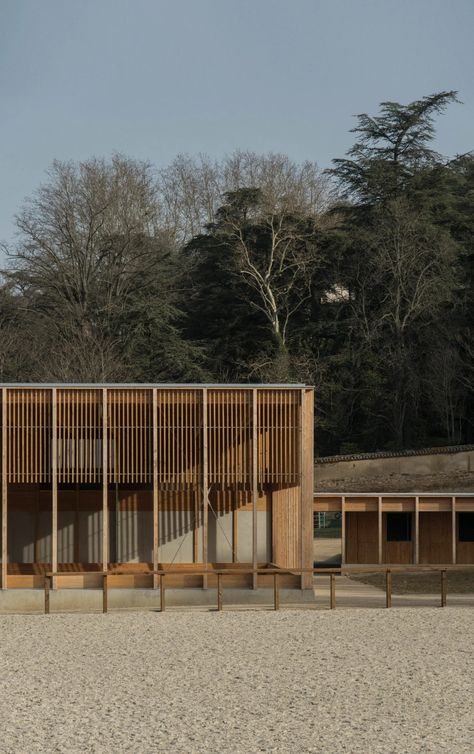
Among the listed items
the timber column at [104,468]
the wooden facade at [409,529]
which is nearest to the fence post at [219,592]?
A: the timber column at [104,468]

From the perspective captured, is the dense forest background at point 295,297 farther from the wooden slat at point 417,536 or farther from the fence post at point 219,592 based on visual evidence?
the fence post at point 219,592

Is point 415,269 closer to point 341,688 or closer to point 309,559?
point 309,559

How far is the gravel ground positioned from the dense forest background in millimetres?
26525

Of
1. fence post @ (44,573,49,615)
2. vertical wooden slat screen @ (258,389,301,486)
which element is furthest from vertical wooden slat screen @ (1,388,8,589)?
vertical wooden slat screen @ (258,389,301,486)

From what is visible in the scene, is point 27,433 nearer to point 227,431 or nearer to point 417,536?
point 227,431

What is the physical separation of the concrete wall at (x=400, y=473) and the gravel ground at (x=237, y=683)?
21.8 metres

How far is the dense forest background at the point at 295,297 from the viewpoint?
4981 cm

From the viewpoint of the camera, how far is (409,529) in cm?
3484

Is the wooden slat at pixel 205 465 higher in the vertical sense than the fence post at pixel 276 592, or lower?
higher

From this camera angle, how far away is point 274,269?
5606cm

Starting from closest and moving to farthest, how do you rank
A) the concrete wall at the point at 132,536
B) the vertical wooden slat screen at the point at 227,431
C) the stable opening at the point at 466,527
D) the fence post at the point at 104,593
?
the fence post at the point at 104,593 < the vertical wooden slat screen at the point at 227,431 < the concrete wall at the point at 132,536 < the stable opening at the point at 466,527

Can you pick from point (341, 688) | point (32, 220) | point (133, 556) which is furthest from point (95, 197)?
point (341, 688)

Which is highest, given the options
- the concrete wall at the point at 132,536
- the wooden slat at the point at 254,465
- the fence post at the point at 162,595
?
the wooden slat at the point at 254,465

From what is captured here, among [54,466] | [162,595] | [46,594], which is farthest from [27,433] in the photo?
[162,595]
